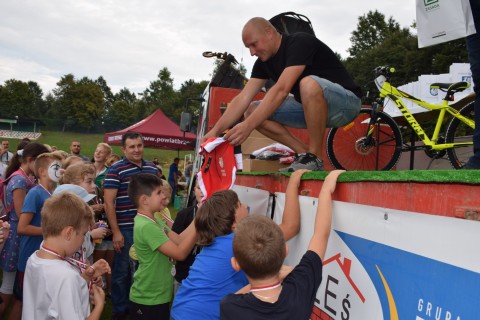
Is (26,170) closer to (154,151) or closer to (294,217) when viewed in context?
(294,217)

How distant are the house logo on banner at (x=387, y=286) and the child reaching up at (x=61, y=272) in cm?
118

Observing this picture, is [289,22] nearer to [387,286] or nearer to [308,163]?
[308,163]

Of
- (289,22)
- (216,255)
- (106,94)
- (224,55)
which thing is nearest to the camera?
(216,255)

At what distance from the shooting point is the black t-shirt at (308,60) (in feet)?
9.59

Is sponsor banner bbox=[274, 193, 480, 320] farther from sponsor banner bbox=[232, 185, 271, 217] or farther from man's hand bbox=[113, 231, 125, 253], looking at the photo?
man's hand bbox=[113, 231, 125, 253]

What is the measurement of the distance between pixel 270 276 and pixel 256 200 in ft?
4.64

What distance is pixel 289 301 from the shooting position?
1.61 m

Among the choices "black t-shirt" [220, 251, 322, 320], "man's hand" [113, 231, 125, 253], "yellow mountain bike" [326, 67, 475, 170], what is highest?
"yellow mountain bike" [326, 67, 475, 170]

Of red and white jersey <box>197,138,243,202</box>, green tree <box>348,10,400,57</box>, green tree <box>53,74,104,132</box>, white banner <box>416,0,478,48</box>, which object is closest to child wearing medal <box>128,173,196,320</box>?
red and white jersey <box>197,138,243,202</box>

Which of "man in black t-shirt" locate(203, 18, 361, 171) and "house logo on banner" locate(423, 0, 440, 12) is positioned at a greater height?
"house logo on banner" locate(423, 0, 440, 12)

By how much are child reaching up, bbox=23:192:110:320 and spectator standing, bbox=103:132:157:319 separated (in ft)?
6.54

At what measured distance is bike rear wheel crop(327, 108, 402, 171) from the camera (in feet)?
15.3

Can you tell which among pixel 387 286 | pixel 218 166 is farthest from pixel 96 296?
pixel 387 286

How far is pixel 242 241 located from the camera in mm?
1724
